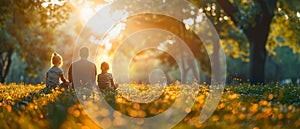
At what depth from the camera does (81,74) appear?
46.4 feet

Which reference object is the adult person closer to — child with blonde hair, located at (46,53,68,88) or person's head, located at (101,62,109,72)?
child with blonde hair, located at (46,53,68,88)

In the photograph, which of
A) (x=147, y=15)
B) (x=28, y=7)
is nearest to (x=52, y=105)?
(x=28, y=7)

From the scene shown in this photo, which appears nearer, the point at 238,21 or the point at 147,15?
the point at 238,21

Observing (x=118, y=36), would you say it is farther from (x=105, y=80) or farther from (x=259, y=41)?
(x=105, y=80)

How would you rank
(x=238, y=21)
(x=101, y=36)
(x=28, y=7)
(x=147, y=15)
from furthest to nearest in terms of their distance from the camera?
(x=101, y=36) < (x=147, y=15) < (x=238, y=21) < (x=28, y=7)

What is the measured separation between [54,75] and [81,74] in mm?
770

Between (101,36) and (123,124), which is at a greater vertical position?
(101,36)

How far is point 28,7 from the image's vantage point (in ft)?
74.3

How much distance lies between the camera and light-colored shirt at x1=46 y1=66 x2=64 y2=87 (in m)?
14.1

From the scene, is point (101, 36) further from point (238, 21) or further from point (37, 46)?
point (238, 21)

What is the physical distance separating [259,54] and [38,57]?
2546 cm

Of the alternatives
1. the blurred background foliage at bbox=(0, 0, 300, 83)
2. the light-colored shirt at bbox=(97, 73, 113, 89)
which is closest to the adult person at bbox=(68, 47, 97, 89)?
the light-colored shirt at bbox=(97, 73, 113, 89)

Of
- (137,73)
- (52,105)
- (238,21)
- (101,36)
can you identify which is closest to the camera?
(52,105)

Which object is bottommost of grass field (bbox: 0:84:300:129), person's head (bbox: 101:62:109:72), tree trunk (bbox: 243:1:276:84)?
grass field (bbox: 0:84:300:129)
